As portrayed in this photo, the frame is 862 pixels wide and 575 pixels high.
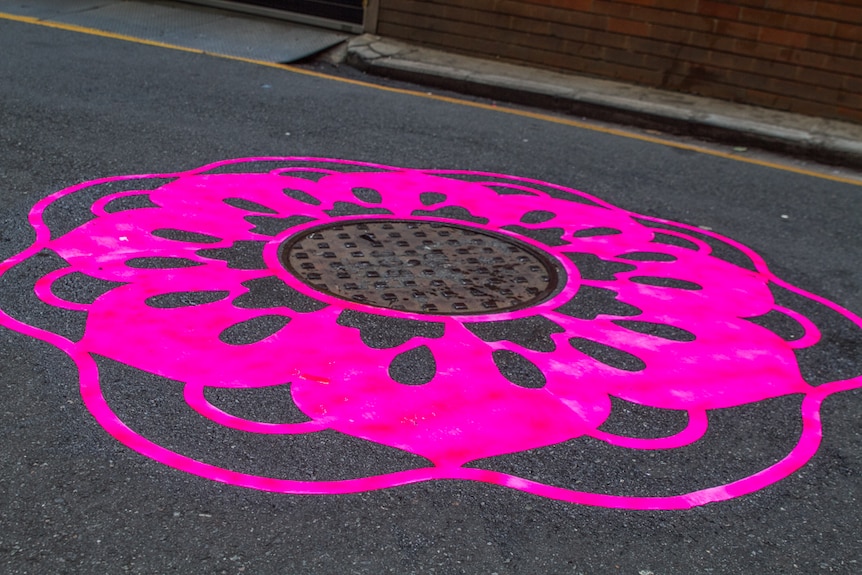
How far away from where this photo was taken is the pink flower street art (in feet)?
10.3

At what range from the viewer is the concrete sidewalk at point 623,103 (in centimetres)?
745

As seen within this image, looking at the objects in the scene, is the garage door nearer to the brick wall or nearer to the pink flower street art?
the brick wall

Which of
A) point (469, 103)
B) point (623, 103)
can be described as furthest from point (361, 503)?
point (623, 103)

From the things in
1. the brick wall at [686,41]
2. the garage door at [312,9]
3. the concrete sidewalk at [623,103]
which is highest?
the brick wall at [686,41]

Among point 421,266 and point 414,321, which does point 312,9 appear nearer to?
point 421,266

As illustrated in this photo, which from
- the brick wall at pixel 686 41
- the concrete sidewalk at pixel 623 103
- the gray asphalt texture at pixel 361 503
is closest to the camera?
the gray asphalt texture at pixel 361 503

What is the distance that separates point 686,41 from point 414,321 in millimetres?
5395

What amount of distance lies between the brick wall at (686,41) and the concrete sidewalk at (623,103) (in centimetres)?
15

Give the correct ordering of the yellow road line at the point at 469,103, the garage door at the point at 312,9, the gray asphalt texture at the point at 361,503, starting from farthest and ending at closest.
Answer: the garage door at the point at 312,9, the yellow road line at the point at 469,103, the gray asphalt texture at the point at 361,503

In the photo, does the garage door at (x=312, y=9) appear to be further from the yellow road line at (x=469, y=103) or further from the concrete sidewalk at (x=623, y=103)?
the yellow road line at (x=469, y=103)

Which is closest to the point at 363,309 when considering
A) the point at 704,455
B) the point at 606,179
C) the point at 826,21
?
the point at 704,455

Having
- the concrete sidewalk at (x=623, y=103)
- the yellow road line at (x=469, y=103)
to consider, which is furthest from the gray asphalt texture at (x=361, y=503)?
the concrete sidewalk at (x=623, y=103)

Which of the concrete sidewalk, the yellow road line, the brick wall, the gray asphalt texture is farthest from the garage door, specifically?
the gray asphalt texture

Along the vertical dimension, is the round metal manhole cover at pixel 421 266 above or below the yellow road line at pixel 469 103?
below
